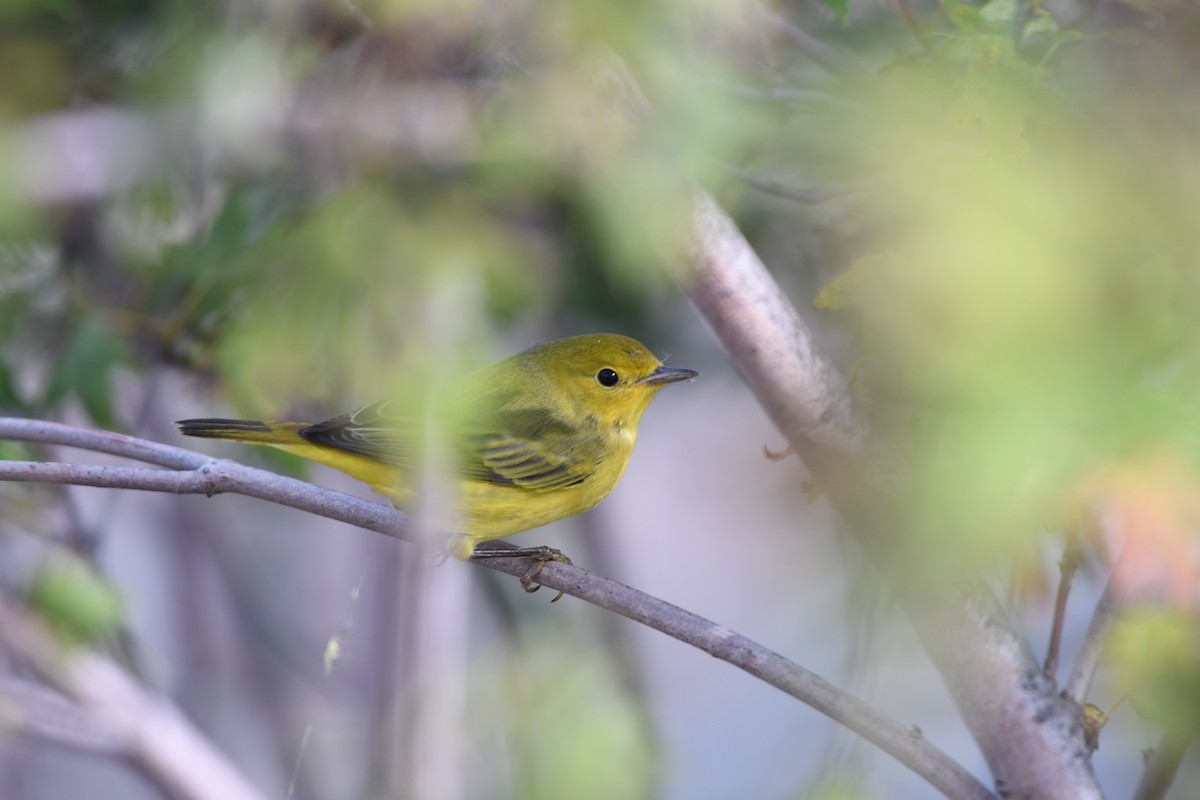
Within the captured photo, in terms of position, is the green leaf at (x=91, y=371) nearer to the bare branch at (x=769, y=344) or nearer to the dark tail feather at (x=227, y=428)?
the dark tail feather at (x=227, y=428)

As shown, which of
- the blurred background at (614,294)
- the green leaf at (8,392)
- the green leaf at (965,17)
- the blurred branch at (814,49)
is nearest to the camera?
the blurred background at (614,294)

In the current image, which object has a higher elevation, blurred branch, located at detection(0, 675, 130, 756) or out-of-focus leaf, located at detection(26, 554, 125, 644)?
out-of-focus leaf, located at detection(26, 554, 125, 644)

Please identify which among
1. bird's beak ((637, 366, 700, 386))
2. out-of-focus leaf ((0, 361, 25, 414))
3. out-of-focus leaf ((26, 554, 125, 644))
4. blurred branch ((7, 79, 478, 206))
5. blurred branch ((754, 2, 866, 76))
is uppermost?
blurred branch ((754, 2, 866, 76))

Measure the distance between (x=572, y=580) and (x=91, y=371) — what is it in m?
1.49

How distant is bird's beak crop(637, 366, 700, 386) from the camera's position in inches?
116

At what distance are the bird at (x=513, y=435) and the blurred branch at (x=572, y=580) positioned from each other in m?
0.44

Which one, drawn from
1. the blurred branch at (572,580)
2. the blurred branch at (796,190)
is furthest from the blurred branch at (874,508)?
the blurred branch at (796,190)

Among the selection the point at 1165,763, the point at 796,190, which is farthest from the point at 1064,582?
the point at 796,190

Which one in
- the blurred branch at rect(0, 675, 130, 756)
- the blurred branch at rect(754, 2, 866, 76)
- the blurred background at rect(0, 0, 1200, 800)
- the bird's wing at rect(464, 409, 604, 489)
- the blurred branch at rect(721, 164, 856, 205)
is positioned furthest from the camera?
the blurred branch at rect(0, 675, 130, 756)

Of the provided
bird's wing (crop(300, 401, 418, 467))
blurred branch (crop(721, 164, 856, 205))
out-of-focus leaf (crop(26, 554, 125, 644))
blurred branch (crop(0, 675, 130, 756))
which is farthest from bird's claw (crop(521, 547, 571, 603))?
blurred branch (crop(0, 675, 130, 756))

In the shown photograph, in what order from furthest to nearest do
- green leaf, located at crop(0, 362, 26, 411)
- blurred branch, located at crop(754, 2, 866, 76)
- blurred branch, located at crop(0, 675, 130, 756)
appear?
1. blurred branch, located at crop(0, 675, 130, 756)
2. green leaf, located at crop(0, 362, 26, 411)
3. blurred branch, located at crop(754, 2, 866, 76)

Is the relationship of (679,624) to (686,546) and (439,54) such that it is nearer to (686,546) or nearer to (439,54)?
(439,54)

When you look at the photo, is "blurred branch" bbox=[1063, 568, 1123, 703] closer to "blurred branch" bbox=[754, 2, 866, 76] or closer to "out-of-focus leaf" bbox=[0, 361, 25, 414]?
"blurred branch" bbox=[754, 2, 866, 76]

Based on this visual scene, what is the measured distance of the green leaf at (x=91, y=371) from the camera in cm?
291
